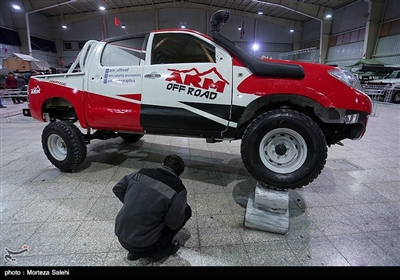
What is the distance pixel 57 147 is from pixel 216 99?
293cm

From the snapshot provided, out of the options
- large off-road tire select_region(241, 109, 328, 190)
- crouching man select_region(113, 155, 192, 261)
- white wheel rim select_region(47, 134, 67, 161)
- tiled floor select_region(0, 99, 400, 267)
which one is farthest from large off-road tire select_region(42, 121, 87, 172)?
large off-road tire select_region(241, 109, 328, 190)

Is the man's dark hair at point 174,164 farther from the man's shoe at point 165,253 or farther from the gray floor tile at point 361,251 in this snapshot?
the gray floor tile at point 361,251

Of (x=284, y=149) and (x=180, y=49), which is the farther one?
(x=180, y=49)

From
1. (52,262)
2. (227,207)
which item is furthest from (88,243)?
(227,207)

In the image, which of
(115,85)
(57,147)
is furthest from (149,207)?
(57,147)

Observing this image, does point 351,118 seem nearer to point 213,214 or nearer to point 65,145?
point 213,214

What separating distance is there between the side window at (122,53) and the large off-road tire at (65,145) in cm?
121

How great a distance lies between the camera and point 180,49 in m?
3.18

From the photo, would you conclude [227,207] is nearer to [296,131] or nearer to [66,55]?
[296,131]

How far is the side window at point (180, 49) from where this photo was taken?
301 cm

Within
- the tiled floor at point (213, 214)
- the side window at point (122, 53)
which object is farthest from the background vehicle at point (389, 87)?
the side window at point (122, 53)

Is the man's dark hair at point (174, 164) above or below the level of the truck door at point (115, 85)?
below

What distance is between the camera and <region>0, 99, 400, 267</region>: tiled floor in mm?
2004

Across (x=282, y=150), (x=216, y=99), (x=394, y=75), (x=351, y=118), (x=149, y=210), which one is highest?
(x=394, y=75)
